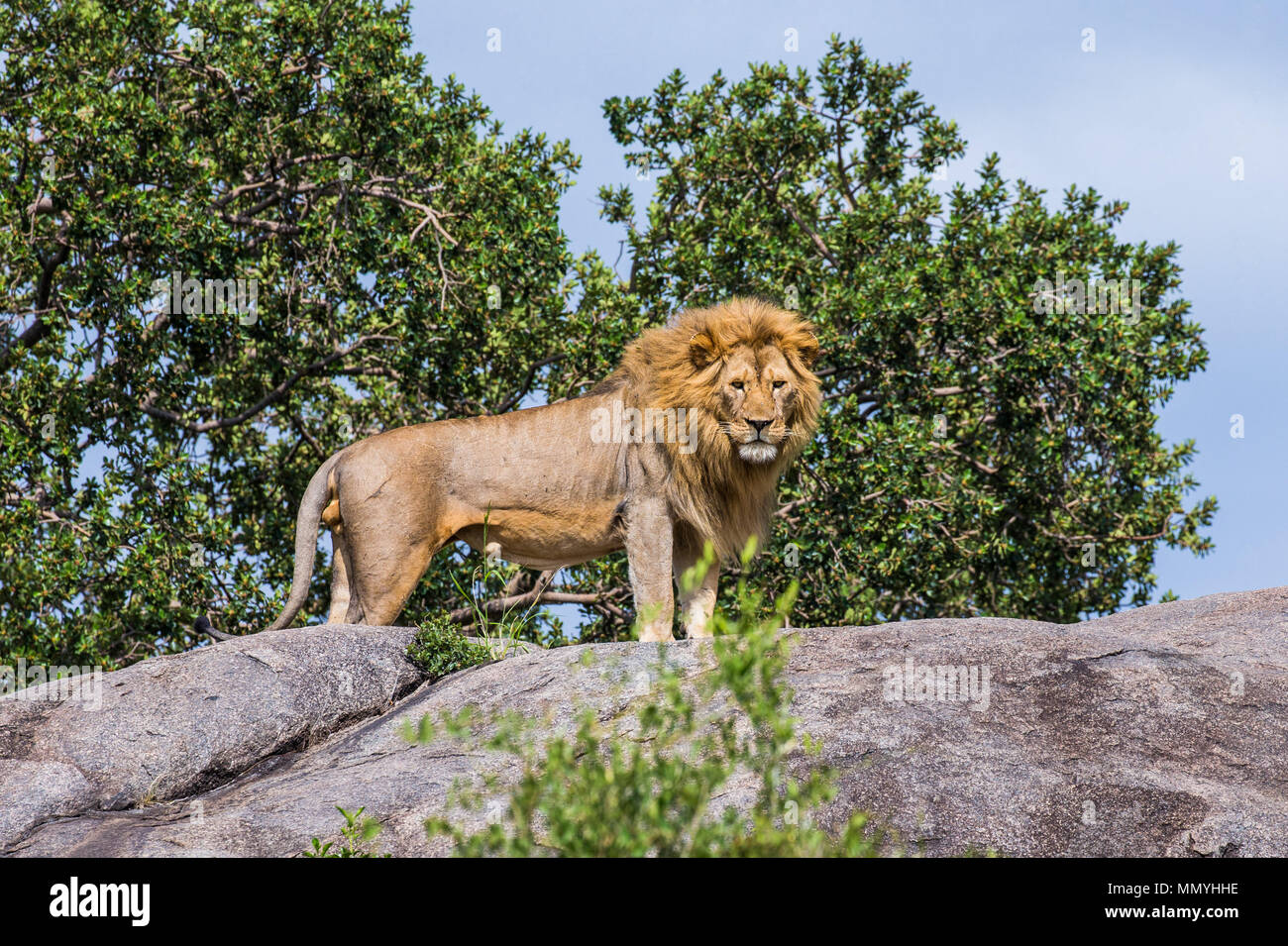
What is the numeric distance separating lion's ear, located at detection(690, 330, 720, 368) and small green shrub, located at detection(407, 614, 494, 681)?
7.10 ft

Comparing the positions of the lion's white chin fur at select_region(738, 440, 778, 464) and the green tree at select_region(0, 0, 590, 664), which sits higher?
the green tree at select_region(0, 0, 590, 664)

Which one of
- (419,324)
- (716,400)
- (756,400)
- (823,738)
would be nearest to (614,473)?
(716,400)

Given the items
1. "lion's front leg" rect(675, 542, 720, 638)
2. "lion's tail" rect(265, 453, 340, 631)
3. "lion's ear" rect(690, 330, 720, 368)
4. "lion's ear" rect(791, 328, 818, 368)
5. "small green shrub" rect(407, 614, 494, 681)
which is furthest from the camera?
"lion's tail" rect(265, 453, 340, 631)

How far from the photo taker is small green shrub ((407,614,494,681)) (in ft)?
26.2

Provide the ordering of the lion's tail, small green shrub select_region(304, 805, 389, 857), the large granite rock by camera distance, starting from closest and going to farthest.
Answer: small green shrub select_region(304, 805, 389, 857) → the large granite rock → the lion's tail

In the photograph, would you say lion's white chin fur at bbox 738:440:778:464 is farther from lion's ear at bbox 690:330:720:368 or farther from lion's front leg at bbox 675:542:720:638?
lion's front leg at bbox 675:542:720:638

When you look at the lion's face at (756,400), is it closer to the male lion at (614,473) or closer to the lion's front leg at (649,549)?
the male lion at (614,473)

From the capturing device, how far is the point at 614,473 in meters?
8.53

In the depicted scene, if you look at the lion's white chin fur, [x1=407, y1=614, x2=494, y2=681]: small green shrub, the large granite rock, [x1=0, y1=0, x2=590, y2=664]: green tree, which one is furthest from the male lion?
[x1=0, y1=0, x2=590, y2=664]: green tree

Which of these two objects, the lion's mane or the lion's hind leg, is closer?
the lion's mane

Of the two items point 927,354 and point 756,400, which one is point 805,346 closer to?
point 756,400

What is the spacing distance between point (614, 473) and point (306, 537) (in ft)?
6.75

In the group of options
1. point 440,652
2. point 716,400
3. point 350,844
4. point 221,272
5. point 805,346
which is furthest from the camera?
point 221,272

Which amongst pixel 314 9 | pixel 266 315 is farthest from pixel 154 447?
pixel 314 9
